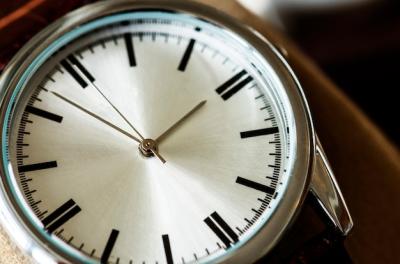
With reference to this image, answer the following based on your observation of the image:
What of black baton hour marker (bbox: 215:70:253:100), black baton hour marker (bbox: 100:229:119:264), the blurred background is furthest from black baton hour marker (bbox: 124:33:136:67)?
the blurred background

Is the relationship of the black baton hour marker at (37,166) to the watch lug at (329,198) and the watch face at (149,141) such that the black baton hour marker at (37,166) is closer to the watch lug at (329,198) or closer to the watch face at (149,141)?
the watch face at (149,141)

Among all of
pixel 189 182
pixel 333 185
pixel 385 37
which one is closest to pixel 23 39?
pixel 189 182

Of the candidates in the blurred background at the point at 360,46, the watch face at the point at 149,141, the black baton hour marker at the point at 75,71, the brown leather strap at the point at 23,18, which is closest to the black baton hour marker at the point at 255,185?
the watch face at the point at 149,141

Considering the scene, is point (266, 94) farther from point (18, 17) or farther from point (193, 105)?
point (18, 17)

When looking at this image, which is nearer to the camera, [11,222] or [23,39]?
[11,222]

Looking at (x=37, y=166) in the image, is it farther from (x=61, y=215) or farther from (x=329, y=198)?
(x=329, y=198)

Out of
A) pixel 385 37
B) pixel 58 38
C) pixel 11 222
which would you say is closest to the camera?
pixel 11 222

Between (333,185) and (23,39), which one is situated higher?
(23,39)

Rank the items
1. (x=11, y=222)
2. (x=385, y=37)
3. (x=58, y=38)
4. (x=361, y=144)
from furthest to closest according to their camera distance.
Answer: (x=385, y=37), (x=361, y=144), (x=58, y=38), (x=11, y=222)
